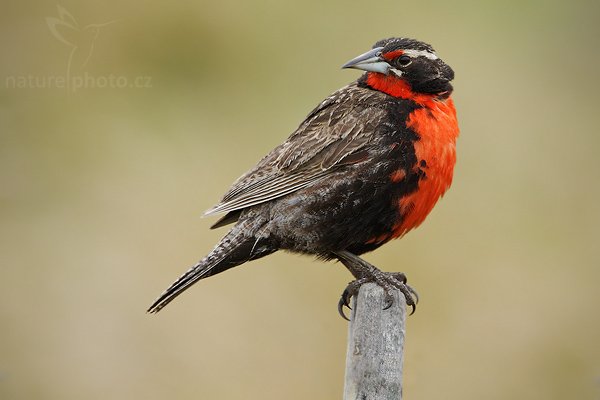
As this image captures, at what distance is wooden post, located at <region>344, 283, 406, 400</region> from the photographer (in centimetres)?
465

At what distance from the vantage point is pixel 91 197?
948cm

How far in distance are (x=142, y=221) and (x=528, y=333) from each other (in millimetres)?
2940

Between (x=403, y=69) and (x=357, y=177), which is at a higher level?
(x=403, y=69)

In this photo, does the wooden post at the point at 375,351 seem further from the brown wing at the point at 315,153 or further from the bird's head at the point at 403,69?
the bird's head at the point at 403,69

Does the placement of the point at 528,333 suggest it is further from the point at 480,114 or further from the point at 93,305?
the point at 93,305

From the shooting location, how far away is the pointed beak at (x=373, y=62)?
19.1 ft

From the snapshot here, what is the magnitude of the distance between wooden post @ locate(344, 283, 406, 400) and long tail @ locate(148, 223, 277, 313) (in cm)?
107

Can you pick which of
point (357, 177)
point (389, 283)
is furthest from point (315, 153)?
point (389, 283)

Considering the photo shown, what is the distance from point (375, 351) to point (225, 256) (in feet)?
4.23

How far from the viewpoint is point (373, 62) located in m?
5.84

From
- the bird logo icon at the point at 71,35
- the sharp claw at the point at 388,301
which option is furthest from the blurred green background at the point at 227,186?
the sharp claw at the point at 388,301

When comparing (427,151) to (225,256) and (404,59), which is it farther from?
(225,256)

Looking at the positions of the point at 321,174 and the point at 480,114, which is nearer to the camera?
the point at 321,174

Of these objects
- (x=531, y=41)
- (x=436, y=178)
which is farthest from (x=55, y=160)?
(x=436, y=178)
